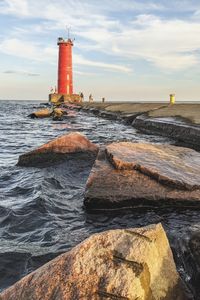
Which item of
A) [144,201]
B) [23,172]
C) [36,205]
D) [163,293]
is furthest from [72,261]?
[23,172]

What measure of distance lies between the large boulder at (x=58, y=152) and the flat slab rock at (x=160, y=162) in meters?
2.47

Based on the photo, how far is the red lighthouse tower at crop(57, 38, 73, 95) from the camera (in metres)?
55.1

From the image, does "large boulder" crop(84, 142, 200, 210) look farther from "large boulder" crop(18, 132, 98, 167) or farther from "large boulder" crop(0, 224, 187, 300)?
"large boulder" crop(18, 132, 98, 167)

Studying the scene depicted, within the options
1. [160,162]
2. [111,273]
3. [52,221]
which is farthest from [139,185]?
[111,273]

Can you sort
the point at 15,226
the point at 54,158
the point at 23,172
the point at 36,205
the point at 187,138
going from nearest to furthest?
the point at 15,226
the point at 36,205
the point at 23,172
the point at 54,158
the point at 187,138

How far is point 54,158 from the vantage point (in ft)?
31.3

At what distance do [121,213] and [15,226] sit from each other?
4.95ft

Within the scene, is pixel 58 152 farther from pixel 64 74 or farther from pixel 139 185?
pixel 64 74

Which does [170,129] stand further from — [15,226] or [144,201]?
[15,226]

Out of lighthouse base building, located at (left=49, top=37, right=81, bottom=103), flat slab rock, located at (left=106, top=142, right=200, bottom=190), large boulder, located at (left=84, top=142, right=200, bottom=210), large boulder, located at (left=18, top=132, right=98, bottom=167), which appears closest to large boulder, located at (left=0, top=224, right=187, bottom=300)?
large boulder, located at (left=84, top=142, right=200, bottom=210)

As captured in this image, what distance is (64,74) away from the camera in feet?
181

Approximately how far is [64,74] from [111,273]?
53776 millimetres

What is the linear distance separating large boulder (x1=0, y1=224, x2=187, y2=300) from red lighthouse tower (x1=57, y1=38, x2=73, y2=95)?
5346 centimetres

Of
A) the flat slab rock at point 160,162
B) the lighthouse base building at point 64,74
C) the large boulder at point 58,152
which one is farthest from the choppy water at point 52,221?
the lighthouse base building at point 64,74
